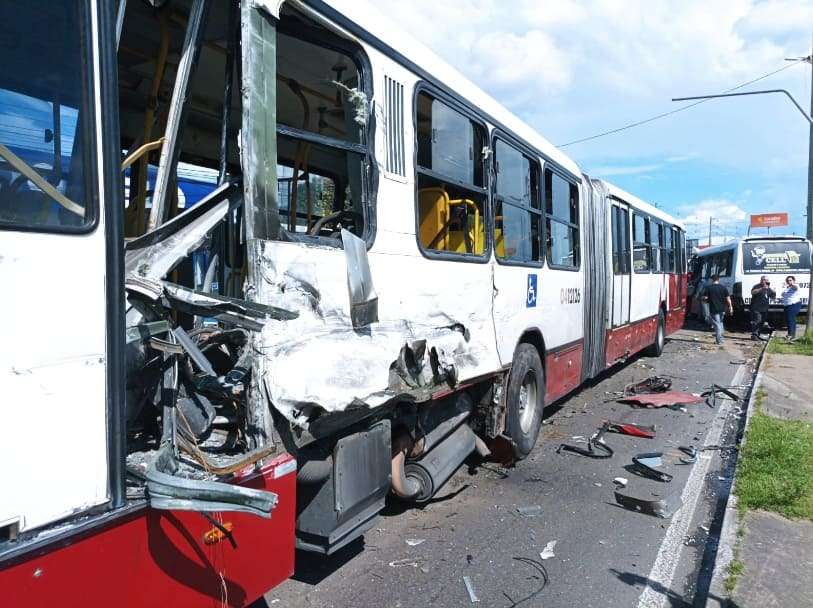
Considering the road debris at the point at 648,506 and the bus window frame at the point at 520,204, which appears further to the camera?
the bus window frame at the point at 520,204

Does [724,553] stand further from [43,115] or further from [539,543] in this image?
[43,115]

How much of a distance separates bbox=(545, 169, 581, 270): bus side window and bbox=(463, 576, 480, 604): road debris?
11.9 feet

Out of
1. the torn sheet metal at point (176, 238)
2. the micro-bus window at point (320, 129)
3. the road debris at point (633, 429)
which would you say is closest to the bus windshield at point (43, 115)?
the torn sheet metal at point (176, 238)

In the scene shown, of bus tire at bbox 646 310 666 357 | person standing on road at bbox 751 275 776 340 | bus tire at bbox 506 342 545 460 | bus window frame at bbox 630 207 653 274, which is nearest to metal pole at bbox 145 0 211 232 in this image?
bus tire at bbox 506 342 545 460

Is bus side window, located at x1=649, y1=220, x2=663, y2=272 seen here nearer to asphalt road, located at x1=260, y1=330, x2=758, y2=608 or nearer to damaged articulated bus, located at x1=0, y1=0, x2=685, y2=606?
asphalt road, located at x1=260, y1=330, x2=758, y2=608

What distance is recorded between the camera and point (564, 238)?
23.6 feet

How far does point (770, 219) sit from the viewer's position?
79.0 m

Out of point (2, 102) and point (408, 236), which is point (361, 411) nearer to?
point (408, 236)

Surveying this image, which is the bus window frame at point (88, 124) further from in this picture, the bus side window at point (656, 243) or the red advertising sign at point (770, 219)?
the red advertising sign at point (770, 219)

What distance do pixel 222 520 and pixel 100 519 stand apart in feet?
1.84

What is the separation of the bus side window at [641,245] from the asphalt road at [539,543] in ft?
14.9

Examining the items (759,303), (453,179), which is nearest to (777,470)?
(453,179)

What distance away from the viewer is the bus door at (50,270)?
176 cm

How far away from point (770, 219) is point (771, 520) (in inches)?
3420
